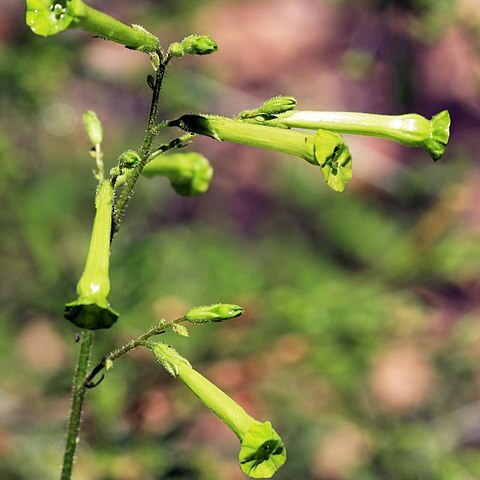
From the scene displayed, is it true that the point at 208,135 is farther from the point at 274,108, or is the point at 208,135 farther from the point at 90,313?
the point at 90,313

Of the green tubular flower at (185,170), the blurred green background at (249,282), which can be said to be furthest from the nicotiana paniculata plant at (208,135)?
the blurred green background at (249,282)

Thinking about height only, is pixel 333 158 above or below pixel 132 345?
above

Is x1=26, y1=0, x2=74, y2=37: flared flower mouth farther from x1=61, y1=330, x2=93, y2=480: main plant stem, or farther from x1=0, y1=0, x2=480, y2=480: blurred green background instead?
x1=0, y1=0, x2=480, y2=480: blurred green background

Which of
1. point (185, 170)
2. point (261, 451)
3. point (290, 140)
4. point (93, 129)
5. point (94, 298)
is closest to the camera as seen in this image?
point (94, 298)

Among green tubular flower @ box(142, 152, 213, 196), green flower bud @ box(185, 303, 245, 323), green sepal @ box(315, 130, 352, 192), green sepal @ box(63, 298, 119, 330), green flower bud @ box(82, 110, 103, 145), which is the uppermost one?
green flower bud @ box(82, 110, 103, 145)

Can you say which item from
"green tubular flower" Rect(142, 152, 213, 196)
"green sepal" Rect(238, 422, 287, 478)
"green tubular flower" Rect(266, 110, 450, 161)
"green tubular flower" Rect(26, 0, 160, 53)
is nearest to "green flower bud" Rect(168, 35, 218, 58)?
"green tubular flower" Rect(26, 0, 160, 53)

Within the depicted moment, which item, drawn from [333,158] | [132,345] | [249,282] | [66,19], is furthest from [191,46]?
[249,282]
